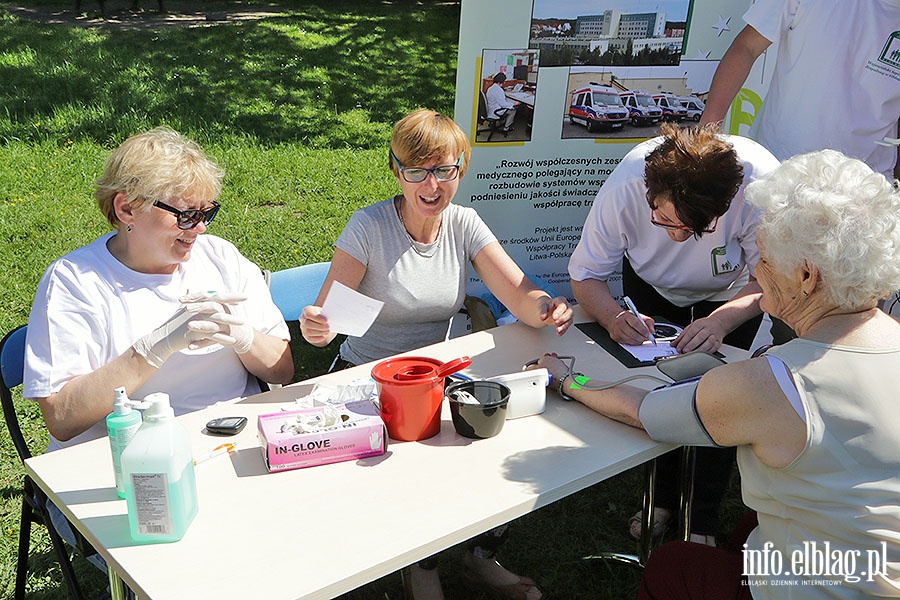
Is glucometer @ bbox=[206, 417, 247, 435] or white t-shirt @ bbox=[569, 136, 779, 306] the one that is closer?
glucometer @ bbox=[206, 417, 247, 435]

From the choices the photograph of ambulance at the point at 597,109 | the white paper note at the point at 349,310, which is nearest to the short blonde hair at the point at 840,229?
the white paper note at the point at 349,310

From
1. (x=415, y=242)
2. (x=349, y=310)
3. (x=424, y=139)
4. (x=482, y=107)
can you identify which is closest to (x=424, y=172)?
(x=424, y=139)

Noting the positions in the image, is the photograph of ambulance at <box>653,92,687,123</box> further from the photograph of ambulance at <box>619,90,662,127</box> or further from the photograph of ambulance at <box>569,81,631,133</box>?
the photograph of ambulance at <box>569,81,631,133</box>

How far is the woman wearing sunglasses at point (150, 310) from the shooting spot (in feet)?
7.23

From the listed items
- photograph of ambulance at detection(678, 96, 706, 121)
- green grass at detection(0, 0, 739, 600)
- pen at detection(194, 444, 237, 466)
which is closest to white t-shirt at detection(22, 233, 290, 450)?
pen at detection(194, 444, 237, 466)

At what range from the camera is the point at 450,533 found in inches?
69.7

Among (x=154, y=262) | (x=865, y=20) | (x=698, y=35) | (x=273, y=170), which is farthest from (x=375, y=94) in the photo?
(x=154, y=262)

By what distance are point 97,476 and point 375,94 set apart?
7921 mm

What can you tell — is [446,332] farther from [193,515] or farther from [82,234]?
[82,234]

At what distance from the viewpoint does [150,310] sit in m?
2.42

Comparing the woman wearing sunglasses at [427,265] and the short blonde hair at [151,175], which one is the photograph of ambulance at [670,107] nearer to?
the woman wearing sunglasses at [427,265]

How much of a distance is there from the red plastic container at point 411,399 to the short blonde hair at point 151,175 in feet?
2.68

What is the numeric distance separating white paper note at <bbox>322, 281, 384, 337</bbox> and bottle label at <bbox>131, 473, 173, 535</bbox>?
78cm

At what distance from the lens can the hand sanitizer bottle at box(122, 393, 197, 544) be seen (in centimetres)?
159
